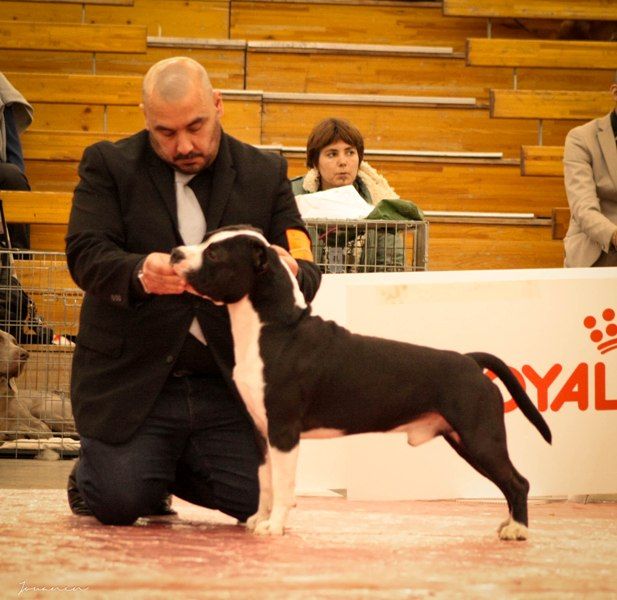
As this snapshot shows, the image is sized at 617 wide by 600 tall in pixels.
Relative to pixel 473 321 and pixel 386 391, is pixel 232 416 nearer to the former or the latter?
pixel 386 391

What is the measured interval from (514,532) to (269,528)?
55 centimetres

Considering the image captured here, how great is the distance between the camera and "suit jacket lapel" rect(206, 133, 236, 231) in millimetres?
2689

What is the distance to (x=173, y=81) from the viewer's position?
2537mm

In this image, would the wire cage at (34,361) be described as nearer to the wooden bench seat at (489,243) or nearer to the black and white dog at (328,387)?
the wooden bench seat at (489,243)

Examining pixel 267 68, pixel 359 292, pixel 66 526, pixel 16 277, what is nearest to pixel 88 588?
pixel 66 526

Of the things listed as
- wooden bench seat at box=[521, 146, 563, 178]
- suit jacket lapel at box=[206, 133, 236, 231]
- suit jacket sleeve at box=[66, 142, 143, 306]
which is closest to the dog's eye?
suit jacket sleeve at box=[66, 142, 143, 306]

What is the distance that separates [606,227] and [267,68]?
128 inches

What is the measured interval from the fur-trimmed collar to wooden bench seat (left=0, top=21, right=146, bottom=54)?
2.69m

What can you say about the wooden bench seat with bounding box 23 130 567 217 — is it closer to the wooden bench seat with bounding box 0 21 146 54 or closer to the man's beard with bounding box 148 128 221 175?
the wooden bench seat with bounding box 0 21 146 54

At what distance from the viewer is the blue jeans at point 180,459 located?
270 centimetres

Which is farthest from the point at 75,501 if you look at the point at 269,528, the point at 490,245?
the point at 490,245

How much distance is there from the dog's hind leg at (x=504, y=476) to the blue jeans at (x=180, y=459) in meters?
0.63

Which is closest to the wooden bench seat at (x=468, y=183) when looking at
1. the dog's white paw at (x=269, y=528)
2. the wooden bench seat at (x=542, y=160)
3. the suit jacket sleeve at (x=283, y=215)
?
the wooden bench seat at (x=542, y=160)

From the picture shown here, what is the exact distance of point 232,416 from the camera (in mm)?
2850
